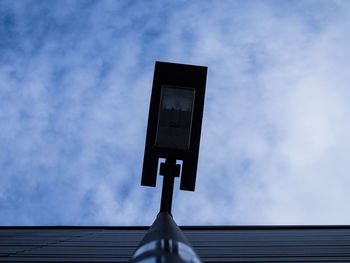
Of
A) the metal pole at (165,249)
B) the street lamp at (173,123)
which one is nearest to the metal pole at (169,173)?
the street lamp at (173,123)

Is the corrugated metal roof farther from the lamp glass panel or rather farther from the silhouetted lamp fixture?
Answer: the lamp glass panel

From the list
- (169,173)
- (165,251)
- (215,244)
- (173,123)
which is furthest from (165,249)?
(215,244)

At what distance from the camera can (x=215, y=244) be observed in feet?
16.9

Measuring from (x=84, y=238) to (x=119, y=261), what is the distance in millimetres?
2056

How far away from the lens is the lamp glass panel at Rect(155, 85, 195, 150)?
3785mm

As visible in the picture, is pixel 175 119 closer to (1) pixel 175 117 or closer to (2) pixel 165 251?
(1) pixel 175 117

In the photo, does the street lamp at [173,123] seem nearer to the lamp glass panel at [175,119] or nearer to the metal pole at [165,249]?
the lamp glass panel at [175,119]

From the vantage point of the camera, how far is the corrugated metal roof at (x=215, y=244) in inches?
165

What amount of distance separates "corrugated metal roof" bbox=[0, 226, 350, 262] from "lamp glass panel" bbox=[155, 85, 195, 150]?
1445 millimetres

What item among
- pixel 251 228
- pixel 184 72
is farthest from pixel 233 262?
pixel 251 228

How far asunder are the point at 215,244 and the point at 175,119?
7.69 feet

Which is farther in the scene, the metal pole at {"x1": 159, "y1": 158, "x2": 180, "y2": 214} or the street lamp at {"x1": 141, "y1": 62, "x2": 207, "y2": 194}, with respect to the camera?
the metal pole at {"x1": 159, "y1": 158, "x2": 180, "y2": 214}

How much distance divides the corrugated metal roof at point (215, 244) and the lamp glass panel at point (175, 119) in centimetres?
144

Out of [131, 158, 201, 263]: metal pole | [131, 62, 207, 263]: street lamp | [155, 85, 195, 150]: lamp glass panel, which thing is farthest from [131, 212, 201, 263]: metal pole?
[155, 85, 195, 150]: lamp glass panel
